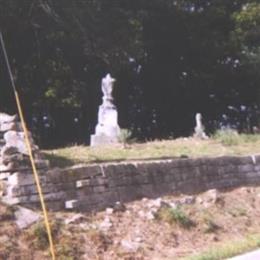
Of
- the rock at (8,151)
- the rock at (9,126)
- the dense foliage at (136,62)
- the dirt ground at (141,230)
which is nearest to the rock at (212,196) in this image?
the dirt ground at (141,230)

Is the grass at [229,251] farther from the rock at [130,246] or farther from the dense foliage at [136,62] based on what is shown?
the dense foliage at [136,62]

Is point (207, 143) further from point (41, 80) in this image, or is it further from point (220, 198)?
point (41, 80)

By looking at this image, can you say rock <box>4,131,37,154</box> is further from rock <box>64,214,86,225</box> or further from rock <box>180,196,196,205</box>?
rock <box>180,196,196,205</box>

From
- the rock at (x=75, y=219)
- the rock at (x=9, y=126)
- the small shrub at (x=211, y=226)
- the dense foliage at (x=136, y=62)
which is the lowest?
the small shrub at (x=211, y=226)

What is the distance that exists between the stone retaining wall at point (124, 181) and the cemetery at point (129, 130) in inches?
0.8

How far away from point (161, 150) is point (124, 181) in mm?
4144

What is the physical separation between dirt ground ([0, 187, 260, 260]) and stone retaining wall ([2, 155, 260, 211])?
0.22 m

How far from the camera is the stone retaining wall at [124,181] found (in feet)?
26.7

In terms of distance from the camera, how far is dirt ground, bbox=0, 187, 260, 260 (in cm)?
746

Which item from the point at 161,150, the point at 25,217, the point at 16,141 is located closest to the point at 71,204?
the point at 25,217

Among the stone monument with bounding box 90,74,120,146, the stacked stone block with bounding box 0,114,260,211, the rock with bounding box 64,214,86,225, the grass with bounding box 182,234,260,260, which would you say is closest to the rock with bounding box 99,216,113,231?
the rock with bounding box 64,214,86,225

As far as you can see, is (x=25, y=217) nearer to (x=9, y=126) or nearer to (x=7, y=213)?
(x=7, y=213)

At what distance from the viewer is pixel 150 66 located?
84.1 ft

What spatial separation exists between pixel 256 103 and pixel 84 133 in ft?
25.5
